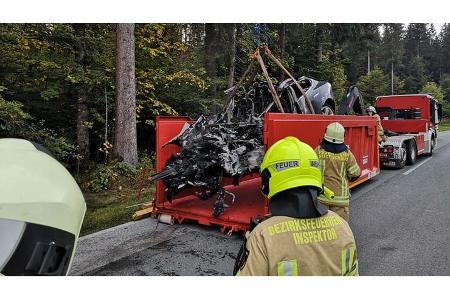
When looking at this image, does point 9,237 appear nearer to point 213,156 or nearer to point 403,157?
point 213,156

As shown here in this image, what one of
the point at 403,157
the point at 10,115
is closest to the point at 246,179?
the point at 10,115

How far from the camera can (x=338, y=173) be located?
443 cm

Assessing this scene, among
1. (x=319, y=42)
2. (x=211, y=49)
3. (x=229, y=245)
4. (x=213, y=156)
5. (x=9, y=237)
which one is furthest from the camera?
(x=319, y=42)

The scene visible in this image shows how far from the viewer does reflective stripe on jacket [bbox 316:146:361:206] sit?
4.40 metres

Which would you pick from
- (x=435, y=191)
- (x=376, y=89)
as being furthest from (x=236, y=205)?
(x=376, y=89)

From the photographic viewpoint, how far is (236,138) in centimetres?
567

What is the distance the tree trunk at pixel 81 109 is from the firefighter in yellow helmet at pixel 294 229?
9419 millimetres

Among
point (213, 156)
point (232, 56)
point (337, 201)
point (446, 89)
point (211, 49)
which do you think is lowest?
point (337, 201)

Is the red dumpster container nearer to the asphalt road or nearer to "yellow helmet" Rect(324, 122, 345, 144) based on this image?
the asphalt road

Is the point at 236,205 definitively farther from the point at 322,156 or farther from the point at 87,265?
the point at 87,265

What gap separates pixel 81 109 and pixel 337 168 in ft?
28.2

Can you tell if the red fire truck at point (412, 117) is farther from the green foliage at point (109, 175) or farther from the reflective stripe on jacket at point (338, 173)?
the reflective stripe on jacket at point (338, 173)

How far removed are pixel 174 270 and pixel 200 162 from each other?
162 cm

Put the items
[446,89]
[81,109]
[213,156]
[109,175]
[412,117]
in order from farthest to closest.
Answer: [446,89] → [412,117] → [81,109] → [109,175] → [213,156]
